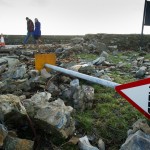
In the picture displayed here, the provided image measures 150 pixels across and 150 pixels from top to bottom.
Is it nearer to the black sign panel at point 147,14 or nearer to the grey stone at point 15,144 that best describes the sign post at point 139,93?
the grey stone at point 15,144

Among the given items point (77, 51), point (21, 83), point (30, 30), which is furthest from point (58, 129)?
point (30, 30)

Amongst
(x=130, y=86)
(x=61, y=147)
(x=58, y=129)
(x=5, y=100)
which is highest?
(x=130, y=86)

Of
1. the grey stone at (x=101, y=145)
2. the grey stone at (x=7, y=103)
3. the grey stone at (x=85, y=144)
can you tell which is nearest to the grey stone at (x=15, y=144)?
the grey stone at (x=7, y=103)

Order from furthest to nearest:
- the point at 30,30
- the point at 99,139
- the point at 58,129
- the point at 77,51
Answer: the point at 30,30, the point at 77,51, the point at 99,139, the point at 58,129

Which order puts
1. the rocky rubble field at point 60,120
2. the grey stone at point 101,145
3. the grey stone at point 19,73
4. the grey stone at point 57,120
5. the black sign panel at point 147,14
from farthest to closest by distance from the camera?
the black sign panel at point 147,14 → the grey stone at point 19,73 → the grey stone at point 101,145 → the grey stone at point 57,120 → the rocky rubble field at point 60,120

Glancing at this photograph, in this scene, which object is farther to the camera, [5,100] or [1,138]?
[5,100]

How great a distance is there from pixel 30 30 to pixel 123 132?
39.0ft

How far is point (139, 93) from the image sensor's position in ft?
9.93

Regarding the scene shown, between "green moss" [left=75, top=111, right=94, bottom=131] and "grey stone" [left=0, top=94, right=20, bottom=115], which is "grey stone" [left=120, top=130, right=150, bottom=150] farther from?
"grey stone" [left=0, top=94, right=20, bottom=115]

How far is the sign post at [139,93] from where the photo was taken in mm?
3004

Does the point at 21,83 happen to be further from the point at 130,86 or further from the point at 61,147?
the point at 130,86

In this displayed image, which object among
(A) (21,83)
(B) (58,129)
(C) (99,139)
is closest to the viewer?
(B) (58,129)

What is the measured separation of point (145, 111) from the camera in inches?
121

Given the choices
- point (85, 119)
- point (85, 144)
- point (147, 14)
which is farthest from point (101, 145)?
point (147, 14)
